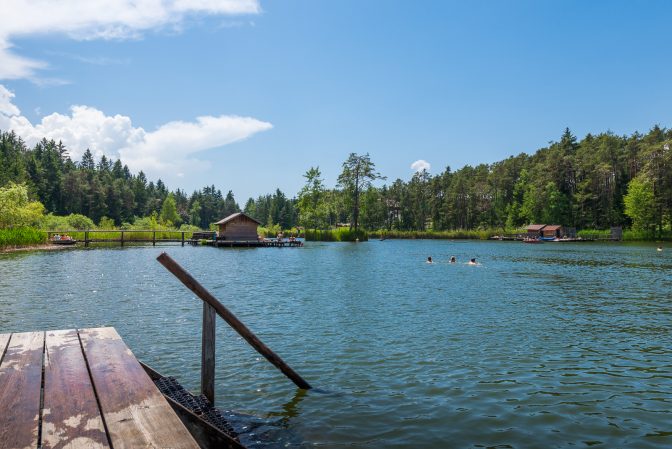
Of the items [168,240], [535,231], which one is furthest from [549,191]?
[168,240]

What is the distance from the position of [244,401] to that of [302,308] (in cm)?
1037

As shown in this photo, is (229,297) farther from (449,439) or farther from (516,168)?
(516,168)

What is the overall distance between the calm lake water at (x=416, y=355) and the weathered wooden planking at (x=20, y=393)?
3.31 meters

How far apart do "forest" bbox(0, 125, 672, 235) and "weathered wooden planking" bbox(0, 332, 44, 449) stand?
288 feet

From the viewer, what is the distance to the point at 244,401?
348 inches

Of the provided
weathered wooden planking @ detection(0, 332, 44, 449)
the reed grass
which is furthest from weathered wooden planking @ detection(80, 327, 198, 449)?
the reed grass

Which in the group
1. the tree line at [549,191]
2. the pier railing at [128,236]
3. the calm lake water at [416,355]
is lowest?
the calm lake water at [416,355]

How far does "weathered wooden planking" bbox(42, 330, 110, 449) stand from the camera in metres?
3.62

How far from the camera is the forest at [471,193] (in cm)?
9944

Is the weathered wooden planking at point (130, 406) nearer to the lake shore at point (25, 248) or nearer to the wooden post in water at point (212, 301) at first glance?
the wooden post in water at point (212, 301)

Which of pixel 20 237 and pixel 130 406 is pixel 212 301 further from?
pixel 20 237

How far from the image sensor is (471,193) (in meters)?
136

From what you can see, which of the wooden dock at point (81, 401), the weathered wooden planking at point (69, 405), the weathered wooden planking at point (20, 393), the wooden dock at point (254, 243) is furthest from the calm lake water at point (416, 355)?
the wooden dock at point (254, 243)

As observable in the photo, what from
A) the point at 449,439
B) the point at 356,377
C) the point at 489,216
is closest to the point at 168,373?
the point at 356,377
